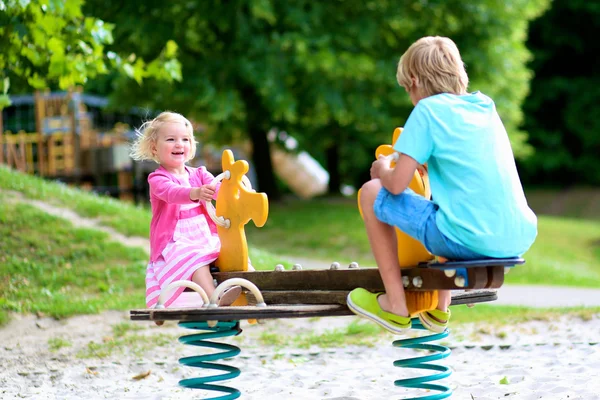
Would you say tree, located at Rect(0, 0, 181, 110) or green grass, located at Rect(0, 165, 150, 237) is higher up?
tree, located at Rect(0, 0, 181, 110)

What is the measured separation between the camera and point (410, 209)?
3.65m

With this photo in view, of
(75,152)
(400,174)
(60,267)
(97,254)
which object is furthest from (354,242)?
(400,174)

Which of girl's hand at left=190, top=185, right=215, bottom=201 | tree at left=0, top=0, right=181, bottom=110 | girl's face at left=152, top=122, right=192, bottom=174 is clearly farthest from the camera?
tree at left=0, top=0, right=181, bottom=110

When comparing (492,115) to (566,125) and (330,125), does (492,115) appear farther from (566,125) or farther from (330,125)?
(566,125)

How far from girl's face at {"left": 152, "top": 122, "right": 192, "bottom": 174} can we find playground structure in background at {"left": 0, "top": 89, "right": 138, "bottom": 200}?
47.7 feet

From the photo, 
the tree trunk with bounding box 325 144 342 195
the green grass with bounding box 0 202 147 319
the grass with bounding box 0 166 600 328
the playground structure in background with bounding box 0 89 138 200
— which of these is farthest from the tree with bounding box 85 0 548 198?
the tree trunk with bounding box 325 144 342 195

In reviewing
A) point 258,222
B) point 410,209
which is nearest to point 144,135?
point 258,222

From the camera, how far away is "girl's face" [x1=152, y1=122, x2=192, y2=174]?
457 centimetres

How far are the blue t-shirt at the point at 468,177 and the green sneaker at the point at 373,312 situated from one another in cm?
46

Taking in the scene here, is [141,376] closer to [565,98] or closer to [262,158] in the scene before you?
[262,158]

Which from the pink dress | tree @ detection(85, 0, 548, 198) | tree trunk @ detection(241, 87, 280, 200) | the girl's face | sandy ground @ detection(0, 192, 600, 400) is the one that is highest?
tree @ detection(85, 0, 548, 198)

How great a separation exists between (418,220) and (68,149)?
58.7 feet

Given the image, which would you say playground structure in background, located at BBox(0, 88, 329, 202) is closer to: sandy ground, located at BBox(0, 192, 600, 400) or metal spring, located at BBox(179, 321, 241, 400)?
sandy ground, located at BBox(0, 192, 600, 400)

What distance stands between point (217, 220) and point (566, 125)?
1076 inches
